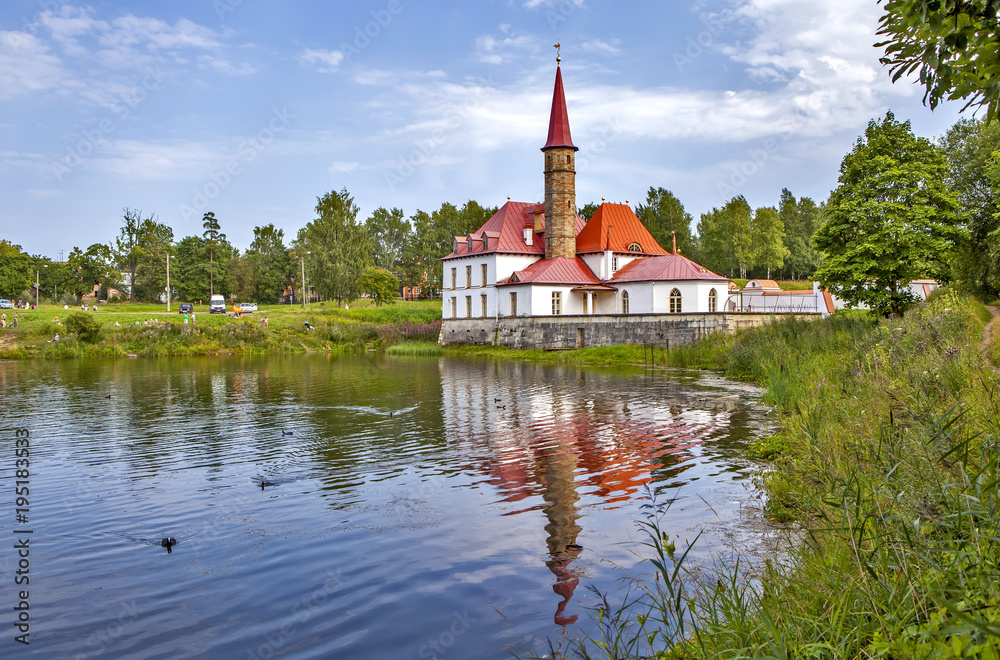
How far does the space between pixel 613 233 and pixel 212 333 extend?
33.9 m

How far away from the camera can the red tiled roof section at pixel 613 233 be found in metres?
56.7

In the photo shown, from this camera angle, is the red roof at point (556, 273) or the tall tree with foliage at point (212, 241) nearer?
the red roof at point (556, 273)

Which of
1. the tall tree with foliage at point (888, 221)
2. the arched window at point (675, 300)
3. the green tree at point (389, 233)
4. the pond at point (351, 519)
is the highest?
the green tree at point (389, 233)

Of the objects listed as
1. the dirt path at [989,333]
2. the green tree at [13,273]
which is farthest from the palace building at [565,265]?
the green tree at [13,273]

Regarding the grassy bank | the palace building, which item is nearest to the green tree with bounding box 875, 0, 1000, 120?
the palace building

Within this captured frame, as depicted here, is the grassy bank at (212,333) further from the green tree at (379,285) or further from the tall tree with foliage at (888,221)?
the tall tree with foliage at (888,221)

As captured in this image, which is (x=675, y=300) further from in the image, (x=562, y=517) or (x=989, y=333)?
(x=562, y=517)

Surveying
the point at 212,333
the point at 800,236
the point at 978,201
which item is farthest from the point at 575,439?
the point at 800,236

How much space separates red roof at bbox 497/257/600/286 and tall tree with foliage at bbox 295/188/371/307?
21297 mm

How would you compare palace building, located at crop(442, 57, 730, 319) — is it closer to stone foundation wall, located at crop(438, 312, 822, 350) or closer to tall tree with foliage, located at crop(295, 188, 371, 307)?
stone foundation wall, located at crop(438, 312, 822, 350)

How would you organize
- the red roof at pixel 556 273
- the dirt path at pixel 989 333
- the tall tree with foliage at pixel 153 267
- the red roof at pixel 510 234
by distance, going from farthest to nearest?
the tall tree with foliage at pixel 153 267
the red roof at pixel 510 234
the red roof at pixel 556 273
the dirt path at pixel 989 333

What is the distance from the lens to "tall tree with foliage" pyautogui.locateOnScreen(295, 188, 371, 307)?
70.9 metres

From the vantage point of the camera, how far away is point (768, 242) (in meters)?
77.9

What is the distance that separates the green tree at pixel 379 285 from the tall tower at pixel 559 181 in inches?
968
